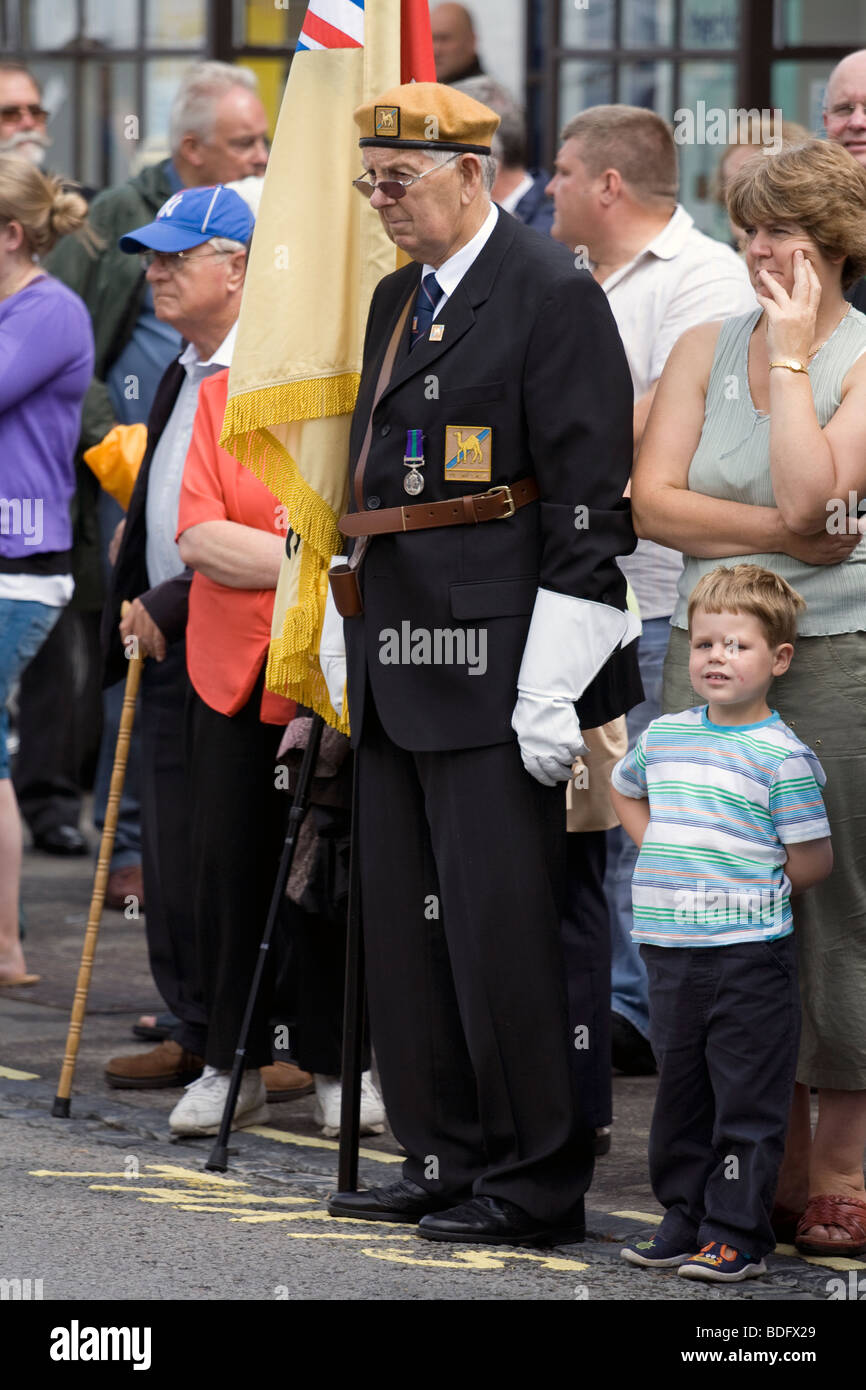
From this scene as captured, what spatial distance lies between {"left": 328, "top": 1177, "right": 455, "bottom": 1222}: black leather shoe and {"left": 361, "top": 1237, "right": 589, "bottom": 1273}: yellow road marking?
26 cm

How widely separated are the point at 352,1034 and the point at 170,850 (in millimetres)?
1202

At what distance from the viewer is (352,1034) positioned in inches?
196

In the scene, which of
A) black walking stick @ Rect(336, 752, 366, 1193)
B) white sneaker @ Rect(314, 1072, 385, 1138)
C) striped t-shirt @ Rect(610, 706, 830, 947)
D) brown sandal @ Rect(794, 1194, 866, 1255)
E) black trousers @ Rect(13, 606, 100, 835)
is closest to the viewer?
striped t-shirt @ Rect(610, 706, 830, 947)

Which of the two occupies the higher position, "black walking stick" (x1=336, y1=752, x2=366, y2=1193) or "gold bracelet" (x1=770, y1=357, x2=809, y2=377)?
"gold bracelet" (x1=770, y1=357, x2=809, y2=377)

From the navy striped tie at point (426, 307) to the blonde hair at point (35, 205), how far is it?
8.19 feet

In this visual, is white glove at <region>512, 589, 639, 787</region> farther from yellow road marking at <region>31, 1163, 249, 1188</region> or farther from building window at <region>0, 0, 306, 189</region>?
building window at <region>0, 0, 306, 189</region>

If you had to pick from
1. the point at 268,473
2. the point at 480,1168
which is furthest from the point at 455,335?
the point at 480,1168

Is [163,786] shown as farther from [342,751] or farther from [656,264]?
[656,264]

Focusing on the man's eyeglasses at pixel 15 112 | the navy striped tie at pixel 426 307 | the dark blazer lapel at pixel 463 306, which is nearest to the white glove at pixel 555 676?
the dark blazer lapel at pixel 463 306

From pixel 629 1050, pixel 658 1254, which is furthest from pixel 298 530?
pixel 629 1050

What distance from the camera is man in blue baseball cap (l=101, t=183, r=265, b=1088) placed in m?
5.75

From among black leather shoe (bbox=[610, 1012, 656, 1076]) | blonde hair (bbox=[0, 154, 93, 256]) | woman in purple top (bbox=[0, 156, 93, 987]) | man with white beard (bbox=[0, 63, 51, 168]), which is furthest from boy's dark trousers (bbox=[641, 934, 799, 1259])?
man with white beard (bbox=[0, 63, 51, 168])

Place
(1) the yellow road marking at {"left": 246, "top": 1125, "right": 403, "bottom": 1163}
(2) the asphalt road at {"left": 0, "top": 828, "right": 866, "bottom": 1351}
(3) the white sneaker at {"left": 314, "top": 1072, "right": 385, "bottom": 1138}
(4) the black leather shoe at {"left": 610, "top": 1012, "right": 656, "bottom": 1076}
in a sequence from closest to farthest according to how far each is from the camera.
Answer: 1. (2) the asphalt road at {"left": 0, "top": 828, "right": 866, "bottom": 1351}
2. (1) the yellow road marking at {"left": 246, "top": 1125, "right": 403, "bottom": 1163}
3. (3) the white sneaker at {"left": 314, "top": 1072, "right": 385, "bottom": 1138}
4. (4) the black leather shoe at {"left": 610, "top": 1012, "right": 656, "bottom": 1076}

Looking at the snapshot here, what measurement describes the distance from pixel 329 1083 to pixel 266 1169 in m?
0.43
